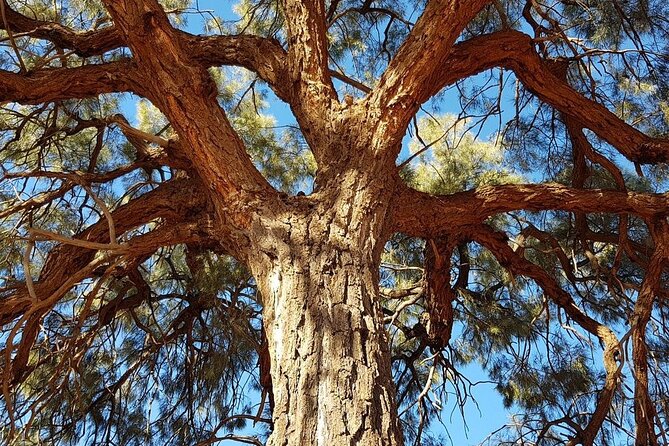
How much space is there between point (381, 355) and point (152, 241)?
99cm

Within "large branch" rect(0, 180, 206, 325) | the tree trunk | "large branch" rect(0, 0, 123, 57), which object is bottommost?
the tree trunk

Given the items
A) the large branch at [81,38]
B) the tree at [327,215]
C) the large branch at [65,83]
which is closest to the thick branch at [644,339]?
the tree at [327,215]

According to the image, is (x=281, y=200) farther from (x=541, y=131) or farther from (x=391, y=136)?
(x=541, y=131)

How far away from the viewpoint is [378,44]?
448cm

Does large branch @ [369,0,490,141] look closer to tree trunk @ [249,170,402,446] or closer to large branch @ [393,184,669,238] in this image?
tree trunk @ [249,170,402,446]

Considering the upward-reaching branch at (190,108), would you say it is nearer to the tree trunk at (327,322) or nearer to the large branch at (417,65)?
the tree trunk at (327,322)

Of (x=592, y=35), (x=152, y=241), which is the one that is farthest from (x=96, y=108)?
(x=592, y=35)

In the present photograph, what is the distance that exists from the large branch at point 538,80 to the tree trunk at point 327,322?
81 centimetres

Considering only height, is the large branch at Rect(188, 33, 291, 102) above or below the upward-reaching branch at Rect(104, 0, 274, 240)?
above

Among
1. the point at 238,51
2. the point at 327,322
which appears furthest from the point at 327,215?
the point at 238,51

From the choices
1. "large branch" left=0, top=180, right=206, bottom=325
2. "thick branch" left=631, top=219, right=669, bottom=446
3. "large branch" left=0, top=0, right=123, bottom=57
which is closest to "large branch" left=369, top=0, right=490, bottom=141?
"large branch" left=0, top=180, right=206, bottom=325

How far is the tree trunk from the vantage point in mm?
1721

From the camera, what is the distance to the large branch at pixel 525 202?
8.96 feet

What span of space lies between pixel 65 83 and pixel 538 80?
1.81 m
